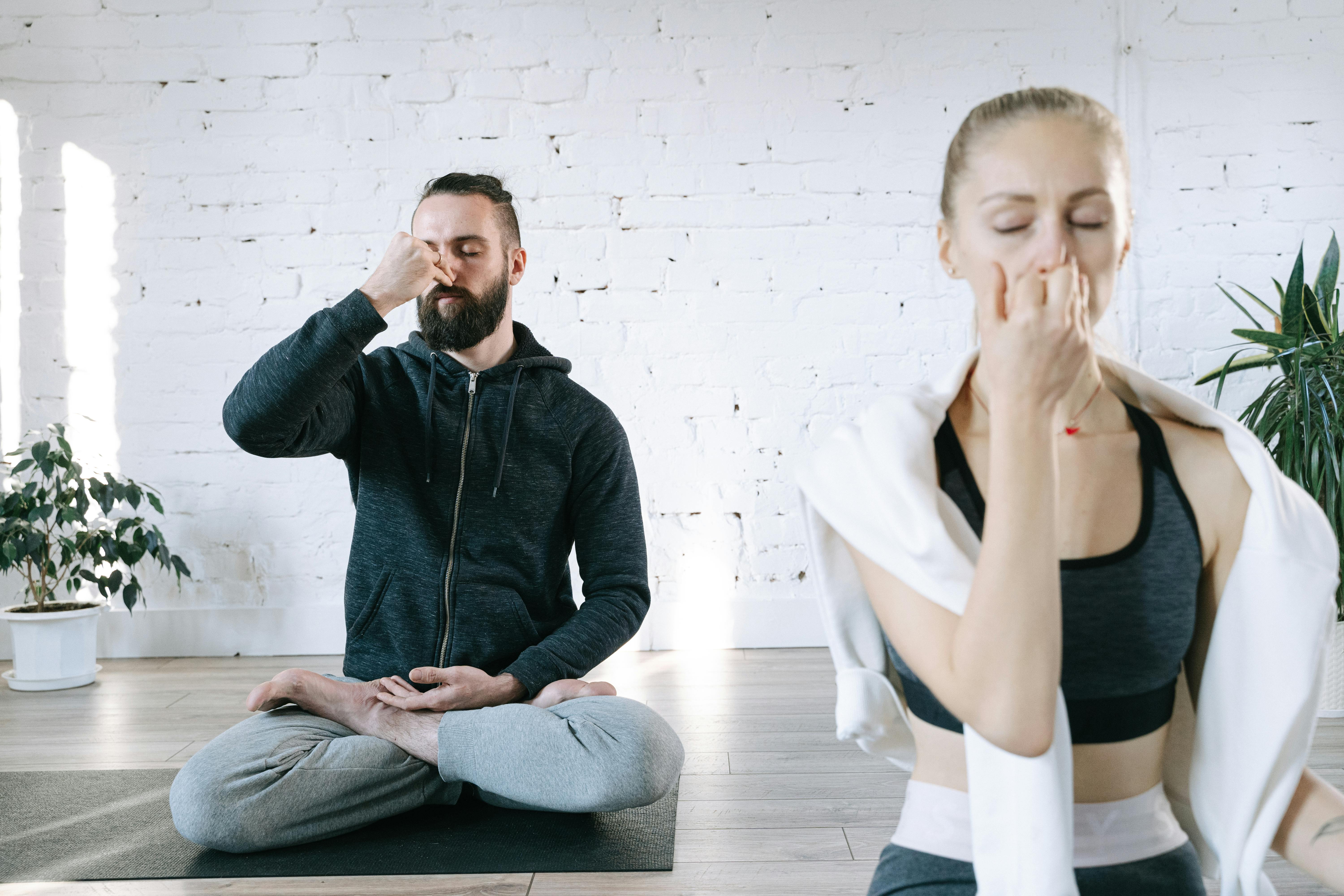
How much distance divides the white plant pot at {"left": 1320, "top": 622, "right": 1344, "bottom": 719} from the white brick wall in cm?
112

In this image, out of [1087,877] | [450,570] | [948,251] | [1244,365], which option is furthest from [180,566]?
[1244,365]

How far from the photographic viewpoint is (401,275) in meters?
1.86

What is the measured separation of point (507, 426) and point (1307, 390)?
1.95 m

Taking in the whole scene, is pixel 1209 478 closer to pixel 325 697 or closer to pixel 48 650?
pixel 325 697

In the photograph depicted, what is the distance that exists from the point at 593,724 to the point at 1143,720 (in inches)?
46.4

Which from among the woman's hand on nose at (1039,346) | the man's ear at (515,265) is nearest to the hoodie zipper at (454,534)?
the man's ear at (515,265)

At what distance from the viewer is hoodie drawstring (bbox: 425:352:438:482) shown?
2047 millimetres

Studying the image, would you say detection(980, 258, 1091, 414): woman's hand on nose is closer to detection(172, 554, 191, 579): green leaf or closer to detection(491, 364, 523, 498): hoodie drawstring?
detection(491, 364, 523, 498): hoodie drawstring

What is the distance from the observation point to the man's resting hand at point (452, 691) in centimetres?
187

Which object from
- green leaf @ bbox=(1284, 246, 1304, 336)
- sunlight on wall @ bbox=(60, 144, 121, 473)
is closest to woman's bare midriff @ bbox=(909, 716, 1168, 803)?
green leaf @ bbox=(1284, 246, 1304, 336)

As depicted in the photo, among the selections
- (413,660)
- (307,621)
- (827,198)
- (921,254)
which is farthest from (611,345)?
(413,660)

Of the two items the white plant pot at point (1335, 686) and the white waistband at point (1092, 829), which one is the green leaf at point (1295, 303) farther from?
the white waistband at point (1092, 829)

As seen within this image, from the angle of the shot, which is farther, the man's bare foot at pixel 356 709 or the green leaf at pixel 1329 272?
the green leaf at pixel 1329 272

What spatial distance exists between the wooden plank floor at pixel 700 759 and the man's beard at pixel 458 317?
1.02 meters
